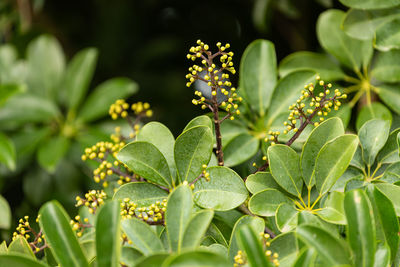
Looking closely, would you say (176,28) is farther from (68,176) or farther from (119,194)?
(119,194)

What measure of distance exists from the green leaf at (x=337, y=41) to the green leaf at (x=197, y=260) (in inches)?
30.6

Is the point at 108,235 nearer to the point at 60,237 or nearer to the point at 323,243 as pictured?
the point at 60,237

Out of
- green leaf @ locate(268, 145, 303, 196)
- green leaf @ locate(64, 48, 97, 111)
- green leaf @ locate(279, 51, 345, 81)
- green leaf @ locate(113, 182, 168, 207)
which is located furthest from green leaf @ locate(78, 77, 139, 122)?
green leaf @ locate(268, 145, 303, 196)

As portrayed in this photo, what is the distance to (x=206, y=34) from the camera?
2.28m

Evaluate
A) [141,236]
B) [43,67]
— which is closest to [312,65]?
[141,236]

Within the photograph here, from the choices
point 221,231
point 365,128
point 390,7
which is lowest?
point 221,231

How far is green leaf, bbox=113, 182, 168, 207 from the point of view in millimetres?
771

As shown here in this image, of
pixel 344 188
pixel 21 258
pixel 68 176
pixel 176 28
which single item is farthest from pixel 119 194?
pixel 176 28

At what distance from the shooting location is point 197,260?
51 centimetres

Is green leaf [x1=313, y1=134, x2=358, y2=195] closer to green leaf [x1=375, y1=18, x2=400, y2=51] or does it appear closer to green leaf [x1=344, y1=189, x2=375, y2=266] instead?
green leaf [x1=344, y1=189, x2=375, y2=266]

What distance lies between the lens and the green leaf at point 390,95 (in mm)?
1059

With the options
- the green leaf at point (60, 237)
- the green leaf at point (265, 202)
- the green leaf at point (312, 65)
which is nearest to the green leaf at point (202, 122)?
the green leaf at point (265, 202)

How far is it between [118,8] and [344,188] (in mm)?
2098

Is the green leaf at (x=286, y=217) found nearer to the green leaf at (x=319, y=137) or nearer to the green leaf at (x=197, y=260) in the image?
the green leaf at (x=319, y=137)
